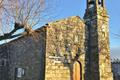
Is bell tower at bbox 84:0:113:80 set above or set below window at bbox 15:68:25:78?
above

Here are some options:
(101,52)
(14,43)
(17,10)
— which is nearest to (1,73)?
(14,43)

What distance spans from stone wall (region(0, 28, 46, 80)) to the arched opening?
2900 mm

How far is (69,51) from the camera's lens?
1973 cm

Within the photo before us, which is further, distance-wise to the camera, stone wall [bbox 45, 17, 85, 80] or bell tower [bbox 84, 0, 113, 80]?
bell tower [bbox 84, 0, 113, 80]

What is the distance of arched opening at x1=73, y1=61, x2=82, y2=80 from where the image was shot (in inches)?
778

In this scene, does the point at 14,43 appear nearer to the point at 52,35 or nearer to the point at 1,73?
the point at 1,73

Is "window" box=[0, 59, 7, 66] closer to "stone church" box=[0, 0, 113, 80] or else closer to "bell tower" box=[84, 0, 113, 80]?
"stone church" box=[0, 0, 113, 80]

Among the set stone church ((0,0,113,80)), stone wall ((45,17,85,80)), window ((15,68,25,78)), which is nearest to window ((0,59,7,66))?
stone church ((0,0,113,80))

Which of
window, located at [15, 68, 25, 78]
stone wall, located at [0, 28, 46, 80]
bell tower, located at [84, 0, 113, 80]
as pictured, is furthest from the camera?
window, located at [15, 68, 25, 78]

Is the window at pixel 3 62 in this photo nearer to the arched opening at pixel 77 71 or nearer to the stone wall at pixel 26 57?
the stone wall at pixel 26 57

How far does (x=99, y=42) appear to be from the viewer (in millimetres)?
20422

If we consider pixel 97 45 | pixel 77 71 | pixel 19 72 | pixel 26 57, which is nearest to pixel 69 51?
pixel 77 71

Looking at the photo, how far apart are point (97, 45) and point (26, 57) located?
19.1 feet

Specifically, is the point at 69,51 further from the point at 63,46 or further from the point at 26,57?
the point at 26,57
